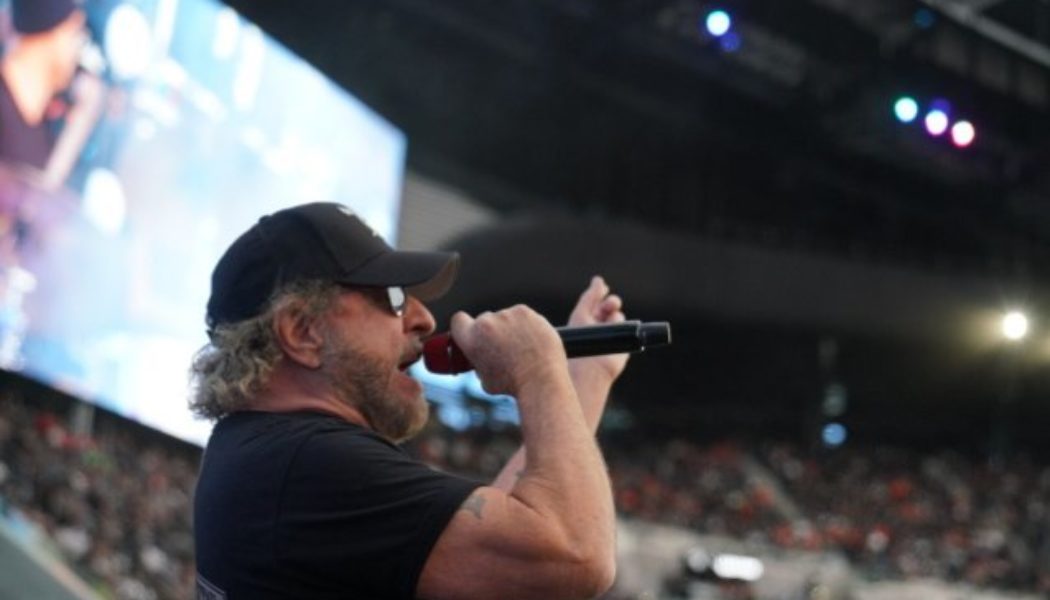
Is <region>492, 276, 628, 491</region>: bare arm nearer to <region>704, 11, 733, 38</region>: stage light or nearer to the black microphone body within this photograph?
the black microphone body

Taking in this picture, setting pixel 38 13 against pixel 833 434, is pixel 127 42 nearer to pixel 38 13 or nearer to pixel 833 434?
pixel 38 13

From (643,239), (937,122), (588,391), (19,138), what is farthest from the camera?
(643,239)

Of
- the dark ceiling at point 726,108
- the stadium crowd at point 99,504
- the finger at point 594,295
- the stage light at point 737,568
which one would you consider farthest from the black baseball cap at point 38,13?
the stage light at point 737,568

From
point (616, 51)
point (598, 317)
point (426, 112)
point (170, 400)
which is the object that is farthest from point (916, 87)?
point (598, 317)

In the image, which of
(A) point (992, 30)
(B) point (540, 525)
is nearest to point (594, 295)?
(B) point (540, 525)

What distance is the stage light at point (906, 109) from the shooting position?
12938mm

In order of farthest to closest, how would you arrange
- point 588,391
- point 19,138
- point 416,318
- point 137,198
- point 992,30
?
point 992,30 < point 137,198 < point 19,138 < point 588,391 < point 416,318

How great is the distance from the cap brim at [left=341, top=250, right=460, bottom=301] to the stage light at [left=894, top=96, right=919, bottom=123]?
12.2m

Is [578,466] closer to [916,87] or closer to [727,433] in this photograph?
[916,87]

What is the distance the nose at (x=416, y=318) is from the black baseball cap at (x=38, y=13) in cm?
648

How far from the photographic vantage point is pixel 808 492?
20.7 metres

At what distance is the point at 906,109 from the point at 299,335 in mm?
12506

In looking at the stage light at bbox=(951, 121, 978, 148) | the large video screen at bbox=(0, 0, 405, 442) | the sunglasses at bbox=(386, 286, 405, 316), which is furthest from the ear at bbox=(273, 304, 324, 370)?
the stage light at bbox=(951, 121, 978, 148)

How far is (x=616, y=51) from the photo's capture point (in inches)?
722
